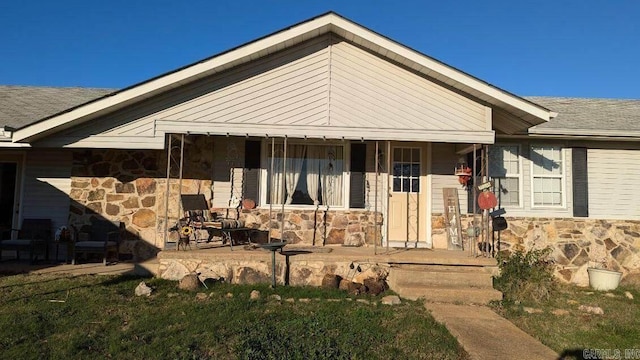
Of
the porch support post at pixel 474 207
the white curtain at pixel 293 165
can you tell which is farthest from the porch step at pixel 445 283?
the white curtain at pixel 293 165

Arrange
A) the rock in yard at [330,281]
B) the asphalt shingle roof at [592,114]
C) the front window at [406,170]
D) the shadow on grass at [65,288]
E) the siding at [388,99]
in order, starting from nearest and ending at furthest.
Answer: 1. the shadow on grass at [65,288]
2. the rock in yard at [330,281]
3. the siding at [388,99]
4. the asphalt shingle roof at [592,114]
5. the front window at [406,170]

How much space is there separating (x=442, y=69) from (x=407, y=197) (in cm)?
290

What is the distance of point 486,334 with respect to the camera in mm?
4965

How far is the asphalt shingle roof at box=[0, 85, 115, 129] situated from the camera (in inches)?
356

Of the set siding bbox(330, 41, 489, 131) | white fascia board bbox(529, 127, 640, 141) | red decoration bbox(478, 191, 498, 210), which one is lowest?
red decoration bbox(478, 191, 498, 210)

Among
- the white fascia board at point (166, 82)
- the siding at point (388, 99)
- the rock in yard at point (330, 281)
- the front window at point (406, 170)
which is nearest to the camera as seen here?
the rock in yard at point (330, 281)

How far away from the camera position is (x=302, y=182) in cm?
895

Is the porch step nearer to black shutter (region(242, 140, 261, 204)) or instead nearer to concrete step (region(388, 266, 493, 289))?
concrete step (region(388, 266, 493, 289))

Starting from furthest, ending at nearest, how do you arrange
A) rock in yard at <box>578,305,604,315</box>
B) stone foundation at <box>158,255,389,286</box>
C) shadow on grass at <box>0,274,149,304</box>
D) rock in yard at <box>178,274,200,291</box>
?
stone foundation at <box>158,255,389,286</box>, rock in yard at <box>178,274,200,291</box>, rock in yard at <box>578,305,604,315</box>, shadow on grass at <box>0,274,149,304</box>

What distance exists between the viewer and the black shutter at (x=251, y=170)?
8.80 metres

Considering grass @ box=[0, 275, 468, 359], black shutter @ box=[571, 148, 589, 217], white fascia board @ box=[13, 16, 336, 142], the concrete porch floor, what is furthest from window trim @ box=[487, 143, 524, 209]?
white fascia board @ box=[13, 16, 336, 142]

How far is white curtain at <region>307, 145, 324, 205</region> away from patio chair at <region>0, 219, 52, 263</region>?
526 centimetres

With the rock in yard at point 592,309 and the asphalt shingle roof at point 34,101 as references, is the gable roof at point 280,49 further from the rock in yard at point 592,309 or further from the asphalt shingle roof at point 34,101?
the rock in yard at point 592,309

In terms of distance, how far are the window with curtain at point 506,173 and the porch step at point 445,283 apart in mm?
2490
